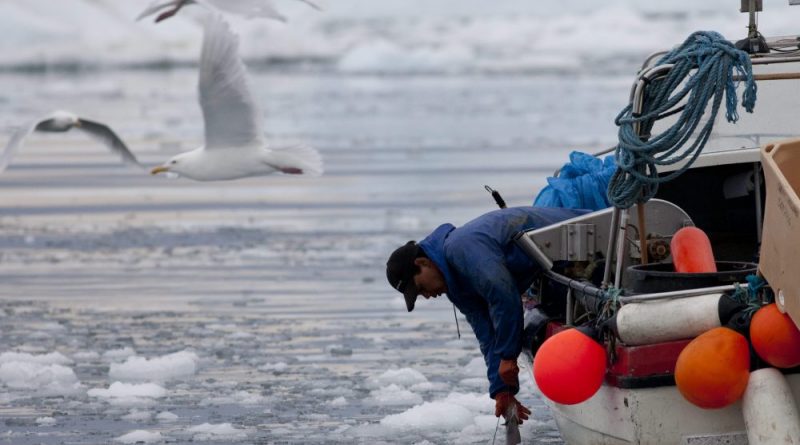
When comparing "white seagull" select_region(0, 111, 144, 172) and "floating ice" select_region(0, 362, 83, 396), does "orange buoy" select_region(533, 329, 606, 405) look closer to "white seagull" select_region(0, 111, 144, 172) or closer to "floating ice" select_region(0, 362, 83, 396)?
"floating ice" select_region(0, 362, 83, 396)

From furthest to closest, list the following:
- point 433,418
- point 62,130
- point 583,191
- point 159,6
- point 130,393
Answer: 1. point 62,130
2. point 159,6
3. point 130,393
4. point 583,191
5. point 433,418

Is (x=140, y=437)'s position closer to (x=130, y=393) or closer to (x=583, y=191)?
(x=130, y=393)

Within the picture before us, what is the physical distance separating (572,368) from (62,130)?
840 cm

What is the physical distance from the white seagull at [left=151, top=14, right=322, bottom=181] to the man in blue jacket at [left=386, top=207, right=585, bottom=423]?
6.51 m

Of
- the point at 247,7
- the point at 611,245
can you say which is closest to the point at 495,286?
the point at 611,245

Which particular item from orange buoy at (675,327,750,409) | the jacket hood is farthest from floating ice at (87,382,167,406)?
orange buoy at (675,327,750,409)

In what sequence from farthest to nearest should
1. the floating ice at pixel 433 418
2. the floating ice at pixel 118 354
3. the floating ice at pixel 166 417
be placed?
the floating ice at pixel 118 354 → the floating ice at pixel 166 417 → the floating ice at pixel 433 418

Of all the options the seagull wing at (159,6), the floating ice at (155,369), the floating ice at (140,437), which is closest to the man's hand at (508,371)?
the floating ice at (140,437)

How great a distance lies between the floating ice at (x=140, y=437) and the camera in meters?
7.50

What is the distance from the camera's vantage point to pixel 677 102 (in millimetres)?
6199

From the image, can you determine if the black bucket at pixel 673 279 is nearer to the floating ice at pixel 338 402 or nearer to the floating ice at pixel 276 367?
the floating ice at pixel 338 402

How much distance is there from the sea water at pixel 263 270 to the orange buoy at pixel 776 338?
209 centimetres

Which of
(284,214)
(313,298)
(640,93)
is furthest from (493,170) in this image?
(640,93)

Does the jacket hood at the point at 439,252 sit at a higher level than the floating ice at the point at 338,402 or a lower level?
higher
